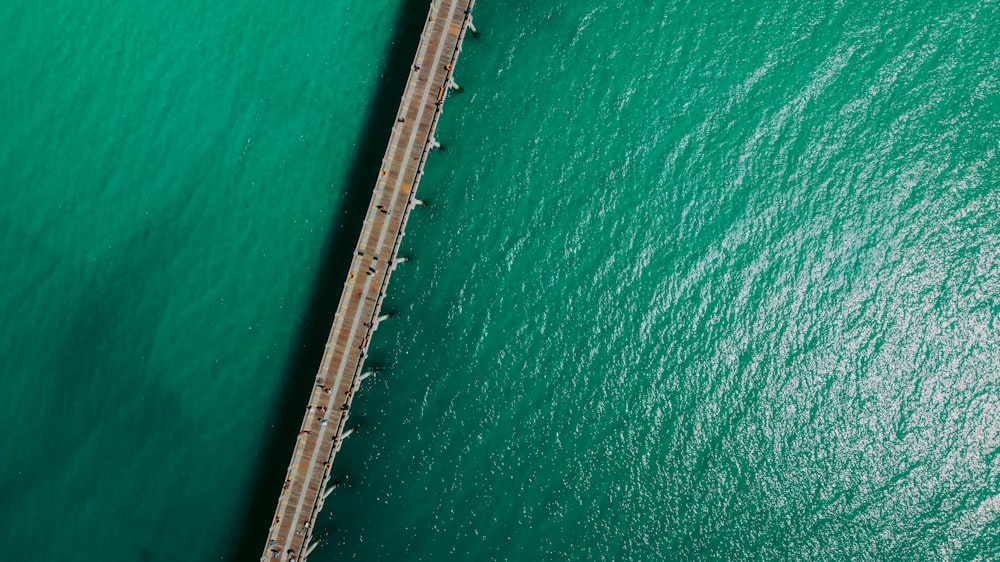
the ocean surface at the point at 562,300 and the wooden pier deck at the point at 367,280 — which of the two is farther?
the ocean surface at the point at 562,300

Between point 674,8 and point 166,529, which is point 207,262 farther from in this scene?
point 674,8

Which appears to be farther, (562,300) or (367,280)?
(562,300)

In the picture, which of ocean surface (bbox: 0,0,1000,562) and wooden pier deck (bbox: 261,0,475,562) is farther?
ocean surface (bbox: 0,0,1000,562)

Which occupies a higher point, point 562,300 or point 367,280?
point 562,300
